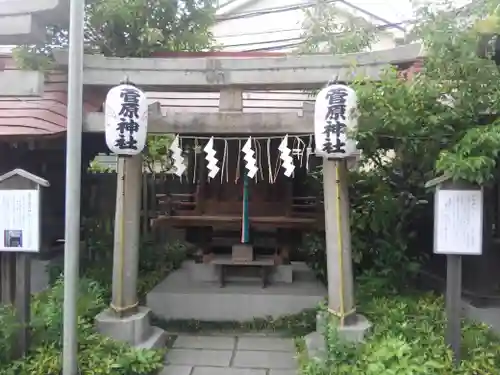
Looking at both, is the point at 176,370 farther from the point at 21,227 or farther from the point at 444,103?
the point at 444,103

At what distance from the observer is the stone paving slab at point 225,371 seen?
5.81m

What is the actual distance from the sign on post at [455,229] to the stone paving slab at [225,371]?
2.19 metres

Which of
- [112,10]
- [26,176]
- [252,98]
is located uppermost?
[112,10]

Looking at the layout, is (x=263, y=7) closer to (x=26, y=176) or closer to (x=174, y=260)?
(x=174, y=260)

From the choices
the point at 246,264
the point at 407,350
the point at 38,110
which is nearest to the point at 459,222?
the point at 407,350

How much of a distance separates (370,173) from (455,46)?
295 centimetres

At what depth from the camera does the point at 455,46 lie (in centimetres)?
526

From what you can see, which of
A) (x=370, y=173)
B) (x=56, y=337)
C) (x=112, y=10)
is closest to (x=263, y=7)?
(x=112, y=10)

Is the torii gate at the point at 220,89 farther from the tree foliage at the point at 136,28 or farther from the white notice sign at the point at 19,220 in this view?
the tree foliage at the point at 136,28

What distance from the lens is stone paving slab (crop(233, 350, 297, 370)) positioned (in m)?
6.05

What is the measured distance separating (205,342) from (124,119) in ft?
10.7

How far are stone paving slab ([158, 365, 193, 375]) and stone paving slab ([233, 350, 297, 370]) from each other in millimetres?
574

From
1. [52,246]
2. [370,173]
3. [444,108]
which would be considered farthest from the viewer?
[52,246]

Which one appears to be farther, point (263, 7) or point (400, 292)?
point (263, 7)
